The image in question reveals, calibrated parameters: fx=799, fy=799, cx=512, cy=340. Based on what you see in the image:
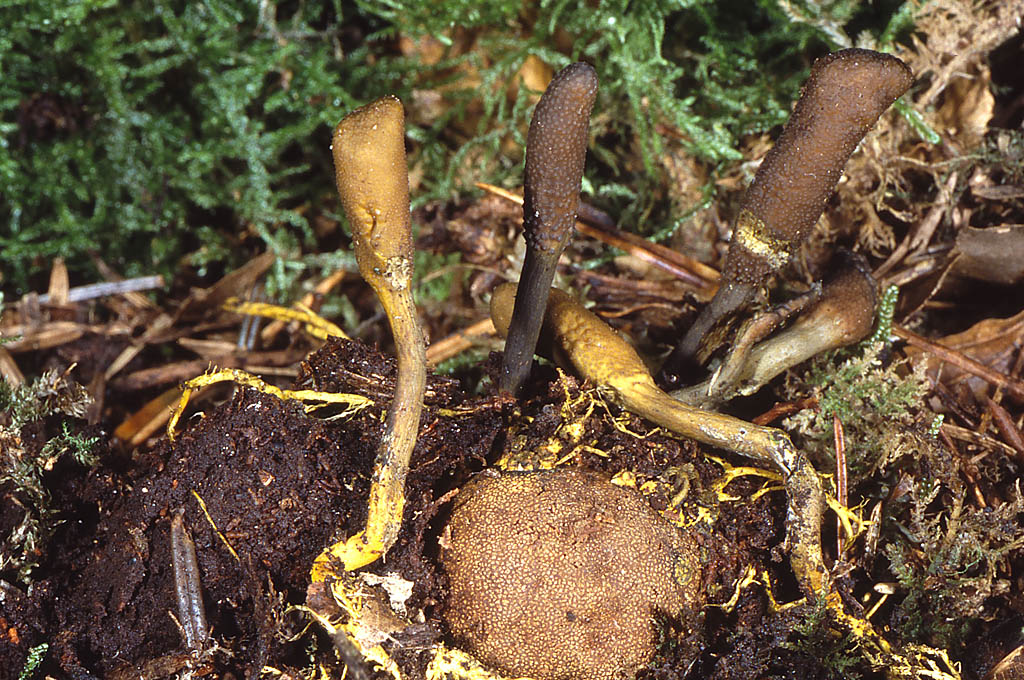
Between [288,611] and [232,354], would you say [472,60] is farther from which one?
[288,611]

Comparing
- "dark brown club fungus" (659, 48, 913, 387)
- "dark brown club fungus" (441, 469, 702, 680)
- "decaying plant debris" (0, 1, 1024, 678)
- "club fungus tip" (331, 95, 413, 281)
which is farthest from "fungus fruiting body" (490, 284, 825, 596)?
"club fungus tip" (331, 95, 413, 281)

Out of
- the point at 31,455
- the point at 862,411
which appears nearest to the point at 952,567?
the point at 862,411

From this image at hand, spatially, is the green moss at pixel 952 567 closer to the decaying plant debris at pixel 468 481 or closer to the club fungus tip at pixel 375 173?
the decaying plant debris at pixel 468 481

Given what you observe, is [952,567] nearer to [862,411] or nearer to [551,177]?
[862,411]

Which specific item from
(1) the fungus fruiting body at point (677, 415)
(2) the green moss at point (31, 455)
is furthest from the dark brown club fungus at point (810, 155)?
(2) the green moss at point (31, 455)

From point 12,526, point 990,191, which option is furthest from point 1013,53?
point 12,526

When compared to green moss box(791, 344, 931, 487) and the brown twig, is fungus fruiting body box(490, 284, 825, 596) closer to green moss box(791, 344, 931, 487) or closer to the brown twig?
green moss box(791, 344, 931, 487)
